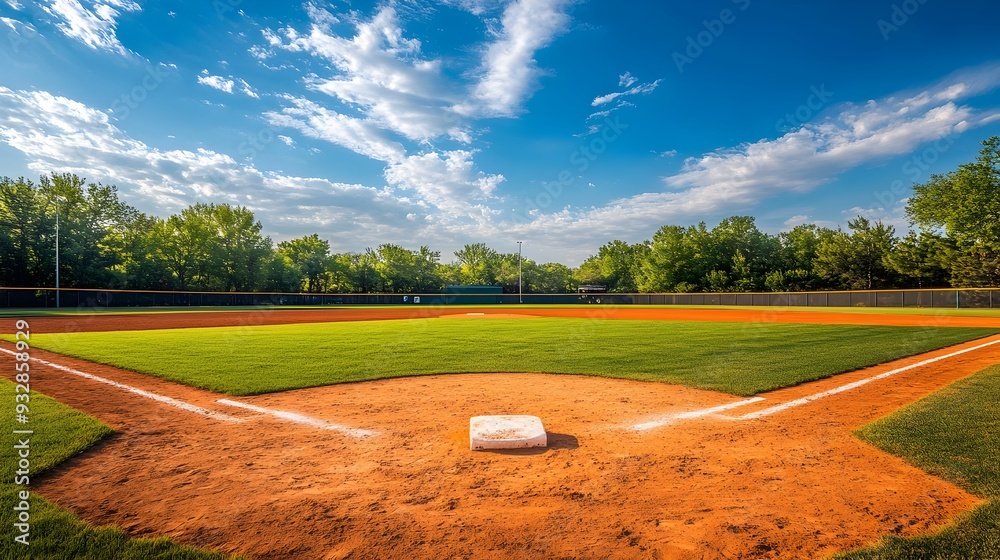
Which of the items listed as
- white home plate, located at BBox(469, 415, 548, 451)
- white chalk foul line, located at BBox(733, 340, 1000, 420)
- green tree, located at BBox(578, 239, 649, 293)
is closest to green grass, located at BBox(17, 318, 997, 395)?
white chalk foul line, located at BBox(733, 340, 1000, 420)

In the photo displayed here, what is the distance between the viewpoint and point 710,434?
4613 mm

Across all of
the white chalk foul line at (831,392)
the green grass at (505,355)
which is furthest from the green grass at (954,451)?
the green grass at (505,355)

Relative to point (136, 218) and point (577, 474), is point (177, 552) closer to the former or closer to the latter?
point (577, 474)

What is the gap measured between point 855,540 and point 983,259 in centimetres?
5574

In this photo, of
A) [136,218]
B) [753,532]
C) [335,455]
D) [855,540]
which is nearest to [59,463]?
[335,455]

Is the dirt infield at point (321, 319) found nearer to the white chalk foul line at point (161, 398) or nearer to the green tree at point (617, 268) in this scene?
the white chalk foul line at point (161, 398)

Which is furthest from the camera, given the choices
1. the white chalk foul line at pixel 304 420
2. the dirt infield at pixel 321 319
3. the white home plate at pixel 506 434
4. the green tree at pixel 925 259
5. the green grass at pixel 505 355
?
the green tree at pixel 925 259

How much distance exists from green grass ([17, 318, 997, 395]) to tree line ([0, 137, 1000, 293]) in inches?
1490

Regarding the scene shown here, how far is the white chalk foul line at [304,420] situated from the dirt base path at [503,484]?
0.42 ft

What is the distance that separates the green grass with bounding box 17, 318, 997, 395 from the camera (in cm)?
753

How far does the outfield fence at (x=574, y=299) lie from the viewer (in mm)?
30547

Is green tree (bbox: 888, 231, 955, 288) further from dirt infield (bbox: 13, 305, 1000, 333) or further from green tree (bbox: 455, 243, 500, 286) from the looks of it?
green tree (bbox: 455, 243, 500, 286)

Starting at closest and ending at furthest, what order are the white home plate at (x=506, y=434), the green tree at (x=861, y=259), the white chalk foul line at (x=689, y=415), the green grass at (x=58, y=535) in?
1. the green grass at (x=58, y=535)
2. the white home plate at (x=506, y=434)
3. the white chalk foul line at (x=689, y=415)
4. the green tree at (x=861, y=259)

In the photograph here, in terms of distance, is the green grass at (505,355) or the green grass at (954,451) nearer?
the green grass at (954,451)
